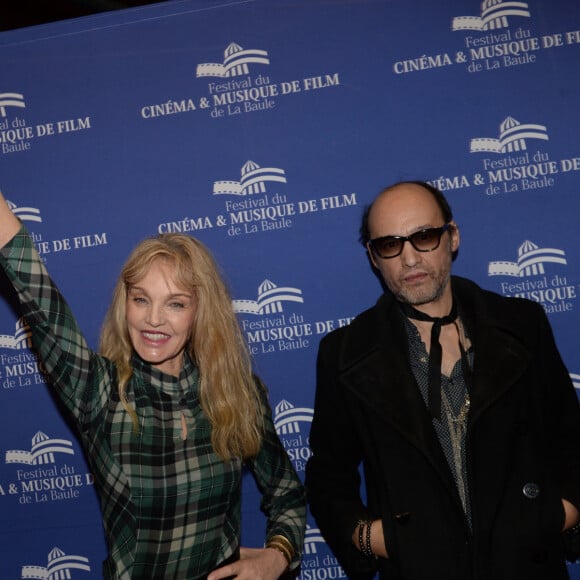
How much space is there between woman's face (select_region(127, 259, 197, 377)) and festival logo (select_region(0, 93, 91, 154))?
122 centimetres

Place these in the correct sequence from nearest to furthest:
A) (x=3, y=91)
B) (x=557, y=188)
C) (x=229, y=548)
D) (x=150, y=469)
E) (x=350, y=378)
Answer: (x=150, y=469)
(x=229, y=548)
(x=350, y=378)
(x=557, y=188)
(x=3, y=91)

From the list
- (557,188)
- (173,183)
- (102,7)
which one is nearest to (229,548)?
(173,183)

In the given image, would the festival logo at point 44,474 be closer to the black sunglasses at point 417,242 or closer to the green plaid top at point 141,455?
the green plaid top at point 141,455

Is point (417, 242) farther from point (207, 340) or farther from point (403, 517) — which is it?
point (403, 517)

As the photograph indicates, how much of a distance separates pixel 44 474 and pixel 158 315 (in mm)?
1363

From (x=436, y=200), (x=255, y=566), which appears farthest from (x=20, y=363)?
(x=436, y=200)

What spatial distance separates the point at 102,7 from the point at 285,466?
9.98 feet

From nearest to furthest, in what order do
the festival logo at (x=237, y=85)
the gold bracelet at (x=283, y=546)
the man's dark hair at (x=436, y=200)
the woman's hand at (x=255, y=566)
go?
the woman's hand at (x=255, y=566)
the gold bracelet at (x=283, y=546)
the man's dark hair at (x=436, y=200)
the festival logo at (x=237, y=85)

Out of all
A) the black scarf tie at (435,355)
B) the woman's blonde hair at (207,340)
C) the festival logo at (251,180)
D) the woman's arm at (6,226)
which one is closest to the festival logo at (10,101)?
the festival logo at (251,180)

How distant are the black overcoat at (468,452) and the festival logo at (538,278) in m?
0.32

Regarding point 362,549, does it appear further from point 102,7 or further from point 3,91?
point 102,7

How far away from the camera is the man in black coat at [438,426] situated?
2.35 m

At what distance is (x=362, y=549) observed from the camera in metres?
2.49

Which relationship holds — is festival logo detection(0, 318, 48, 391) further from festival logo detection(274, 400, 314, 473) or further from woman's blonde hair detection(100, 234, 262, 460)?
festival logo detection(274, 400, 314, 473)
